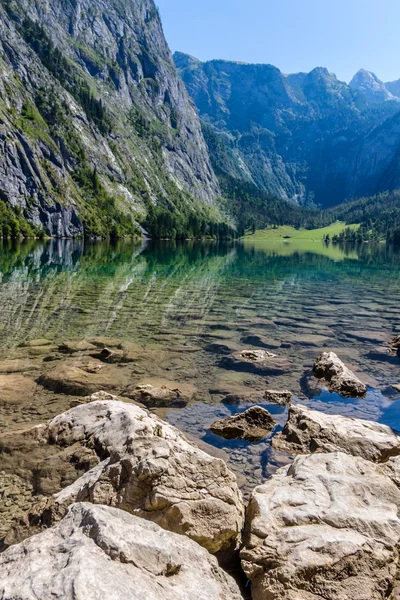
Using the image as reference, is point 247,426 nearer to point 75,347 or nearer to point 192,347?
point 192,347

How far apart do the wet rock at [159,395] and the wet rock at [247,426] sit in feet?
7.22

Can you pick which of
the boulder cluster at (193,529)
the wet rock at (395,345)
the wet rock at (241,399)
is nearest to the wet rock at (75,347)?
the wet rock at (241,399)

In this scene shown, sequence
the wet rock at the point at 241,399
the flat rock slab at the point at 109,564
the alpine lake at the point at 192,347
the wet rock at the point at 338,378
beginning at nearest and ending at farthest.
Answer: the flat rock slab at the point at 109,564, the alpine lake at the point at 192,347, the wet rock at the point at 241,399, the wet rock at the point at 338,378

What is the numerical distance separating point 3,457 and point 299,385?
12176 millimetres

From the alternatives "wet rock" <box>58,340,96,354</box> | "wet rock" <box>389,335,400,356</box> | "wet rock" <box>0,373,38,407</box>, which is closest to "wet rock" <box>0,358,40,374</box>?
"wet rock" <box>0,373,38,407</box>

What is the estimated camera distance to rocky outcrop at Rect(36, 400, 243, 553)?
22.2ft

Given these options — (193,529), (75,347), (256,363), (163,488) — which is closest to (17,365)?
(75,347)

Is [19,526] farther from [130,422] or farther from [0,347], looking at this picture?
[0,347]

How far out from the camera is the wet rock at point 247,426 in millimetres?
12836

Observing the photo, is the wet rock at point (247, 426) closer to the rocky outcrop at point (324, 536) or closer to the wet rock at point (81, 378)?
the rocky outcrop at point (324, 536)

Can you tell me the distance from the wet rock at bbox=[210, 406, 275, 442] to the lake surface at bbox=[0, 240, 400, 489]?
14.1 inches

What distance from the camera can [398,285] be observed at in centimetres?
5256

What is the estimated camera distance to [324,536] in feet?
20.8

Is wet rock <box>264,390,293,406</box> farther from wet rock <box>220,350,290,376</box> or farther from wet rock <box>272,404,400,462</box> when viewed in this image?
wet rock <box>220,350,290,376</box>
